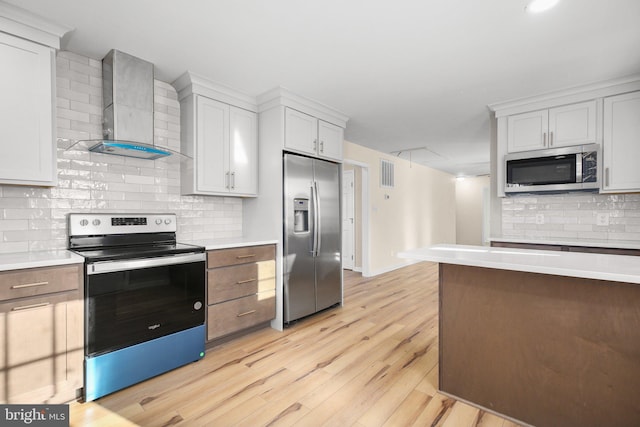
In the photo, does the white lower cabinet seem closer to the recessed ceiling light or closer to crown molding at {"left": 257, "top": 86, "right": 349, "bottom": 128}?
crown molding at {"left": 257, "top": 86, "right": 349, "bottom": 128}

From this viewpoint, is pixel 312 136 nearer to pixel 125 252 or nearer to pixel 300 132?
pixel 300 132

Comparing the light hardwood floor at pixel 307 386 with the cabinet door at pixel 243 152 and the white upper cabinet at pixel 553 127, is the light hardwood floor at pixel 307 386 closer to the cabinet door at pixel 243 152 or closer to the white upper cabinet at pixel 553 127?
the cabinet door at pixel 243 152

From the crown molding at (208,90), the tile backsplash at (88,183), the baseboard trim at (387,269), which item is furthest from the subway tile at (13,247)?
the baseboard trim at (387,269)

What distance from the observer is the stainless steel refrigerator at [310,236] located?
318 centimetres

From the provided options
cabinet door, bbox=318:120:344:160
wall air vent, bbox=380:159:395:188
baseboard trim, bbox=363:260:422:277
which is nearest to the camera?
cabinet door, bbox=318:120:344:160

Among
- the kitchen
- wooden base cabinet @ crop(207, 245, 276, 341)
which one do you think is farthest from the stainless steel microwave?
wooden base cabinet @ crop(207, 245, 276, 341)

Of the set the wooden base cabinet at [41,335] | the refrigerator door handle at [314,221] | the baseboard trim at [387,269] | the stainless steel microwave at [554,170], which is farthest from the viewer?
the baseboard trim at [387,269]

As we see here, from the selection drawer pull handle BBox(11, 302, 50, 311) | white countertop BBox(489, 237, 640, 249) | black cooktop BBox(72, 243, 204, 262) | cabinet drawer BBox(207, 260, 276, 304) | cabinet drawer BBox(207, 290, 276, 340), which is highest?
black cooktop BBox(72, 243, 204, 262)

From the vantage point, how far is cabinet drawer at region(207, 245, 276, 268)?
2.62 metres

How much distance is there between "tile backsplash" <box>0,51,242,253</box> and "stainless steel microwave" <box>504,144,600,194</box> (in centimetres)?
344

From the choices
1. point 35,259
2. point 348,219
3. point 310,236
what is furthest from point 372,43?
point 348,219

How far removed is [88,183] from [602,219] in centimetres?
490

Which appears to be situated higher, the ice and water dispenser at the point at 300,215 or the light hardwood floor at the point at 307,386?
the ice and water dispenser at the point at 300,215

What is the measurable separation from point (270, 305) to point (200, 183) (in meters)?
1.39
